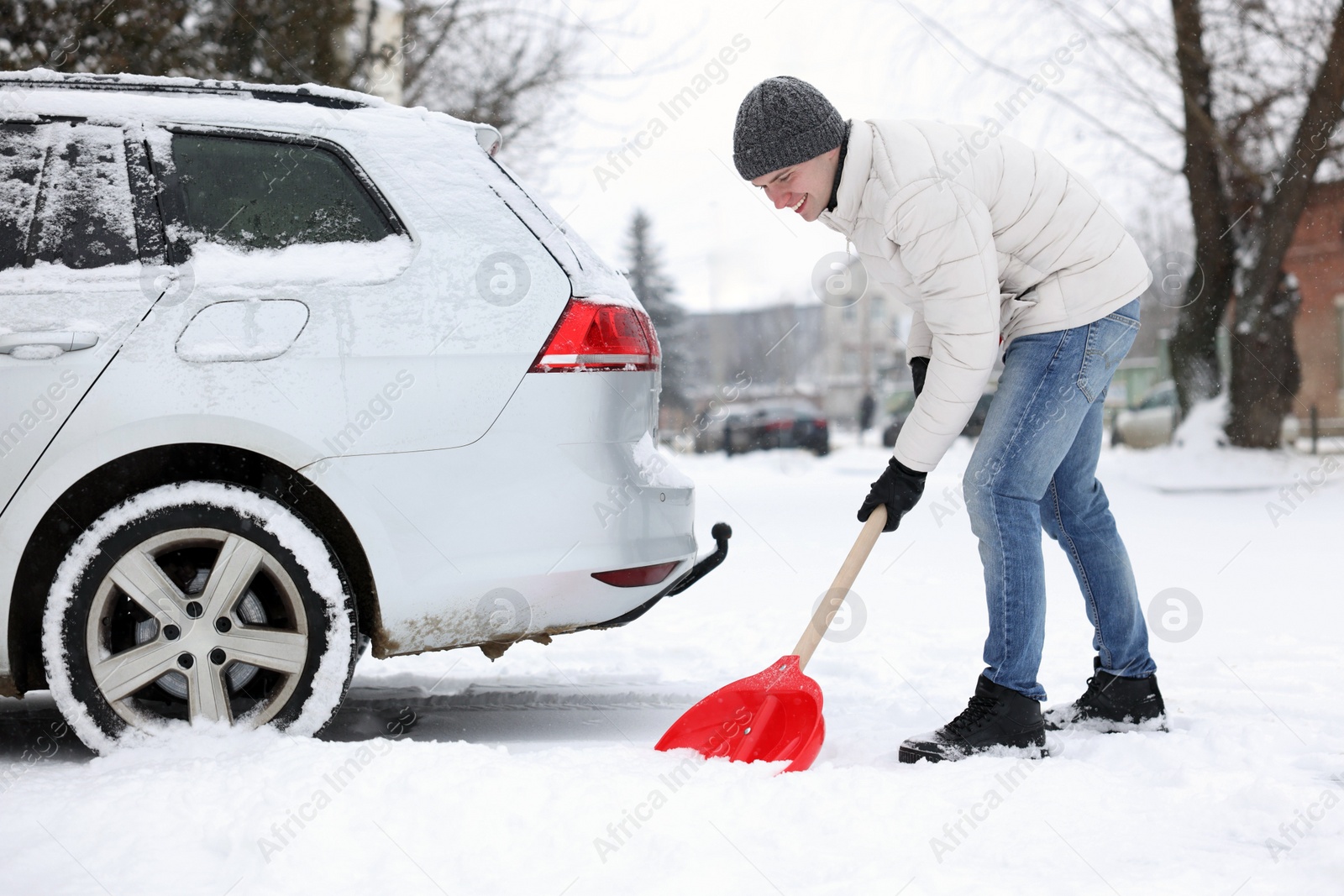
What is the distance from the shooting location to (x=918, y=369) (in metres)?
3.12

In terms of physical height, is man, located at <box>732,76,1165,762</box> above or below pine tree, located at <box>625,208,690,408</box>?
above

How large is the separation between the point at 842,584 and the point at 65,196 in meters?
2.17

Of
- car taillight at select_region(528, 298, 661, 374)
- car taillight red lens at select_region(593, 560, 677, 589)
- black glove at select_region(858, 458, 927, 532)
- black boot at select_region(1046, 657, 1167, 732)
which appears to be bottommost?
black boot at select_region(1046, 657, 1167, 732)

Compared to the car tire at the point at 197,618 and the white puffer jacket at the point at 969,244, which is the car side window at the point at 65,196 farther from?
the white puffer jacket at the point at 969,244

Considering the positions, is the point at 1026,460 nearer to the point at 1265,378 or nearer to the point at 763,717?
the point at 763,717

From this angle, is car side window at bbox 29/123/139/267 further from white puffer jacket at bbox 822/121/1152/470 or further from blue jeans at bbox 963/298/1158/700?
blue jeans at bbox 963/298/1158/700

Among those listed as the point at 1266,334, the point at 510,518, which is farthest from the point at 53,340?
the point at 1266,334

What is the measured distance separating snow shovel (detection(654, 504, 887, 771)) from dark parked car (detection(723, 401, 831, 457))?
21.7 meters

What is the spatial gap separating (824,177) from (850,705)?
161cm

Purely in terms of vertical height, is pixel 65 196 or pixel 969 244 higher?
pixel 969 244

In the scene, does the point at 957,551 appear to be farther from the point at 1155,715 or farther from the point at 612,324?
the point at 612,324

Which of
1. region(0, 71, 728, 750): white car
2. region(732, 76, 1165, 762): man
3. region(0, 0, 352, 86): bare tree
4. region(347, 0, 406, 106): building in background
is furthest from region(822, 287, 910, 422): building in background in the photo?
region(0, 71, 728, 750): white car

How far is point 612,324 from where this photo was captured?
2746mm

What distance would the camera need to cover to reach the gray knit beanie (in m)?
2.51
